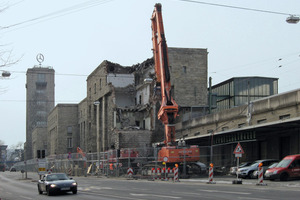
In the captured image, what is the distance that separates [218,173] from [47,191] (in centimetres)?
1921

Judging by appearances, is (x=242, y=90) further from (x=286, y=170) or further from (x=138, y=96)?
(x=286, y=170)

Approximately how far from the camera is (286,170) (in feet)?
101

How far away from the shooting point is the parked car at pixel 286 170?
100 feet

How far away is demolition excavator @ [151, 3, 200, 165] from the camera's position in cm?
3856

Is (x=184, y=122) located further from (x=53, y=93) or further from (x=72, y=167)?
(x=53, y=93)

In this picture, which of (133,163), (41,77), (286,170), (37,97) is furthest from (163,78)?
(41,77)

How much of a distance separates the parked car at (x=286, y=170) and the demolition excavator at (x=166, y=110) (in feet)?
29.8

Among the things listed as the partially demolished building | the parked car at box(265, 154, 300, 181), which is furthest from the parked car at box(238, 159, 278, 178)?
the partially demolished building

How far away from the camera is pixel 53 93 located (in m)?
165

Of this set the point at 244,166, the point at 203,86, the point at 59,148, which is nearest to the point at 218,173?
the point at 244,166

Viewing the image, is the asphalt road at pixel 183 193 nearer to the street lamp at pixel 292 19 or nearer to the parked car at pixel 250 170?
the parked car at pixel 250 170

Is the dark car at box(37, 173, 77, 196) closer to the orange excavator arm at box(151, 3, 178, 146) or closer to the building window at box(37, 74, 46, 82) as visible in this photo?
the orange excavator arm at box(151, 3, 178, 146)

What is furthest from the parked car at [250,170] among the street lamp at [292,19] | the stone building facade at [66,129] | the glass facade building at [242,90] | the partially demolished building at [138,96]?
the stone building facade at [66,129]

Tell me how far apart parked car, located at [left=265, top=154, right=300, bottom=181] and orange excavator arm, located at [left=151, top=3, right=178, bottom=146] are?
11.3 meters
